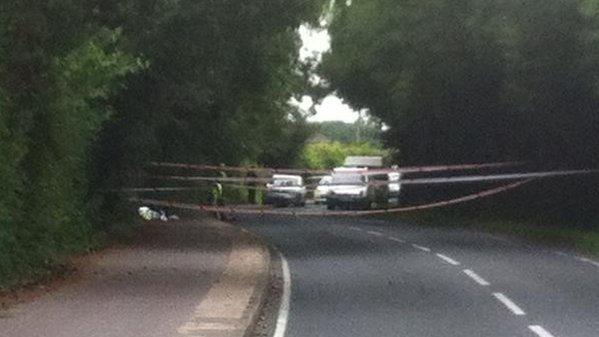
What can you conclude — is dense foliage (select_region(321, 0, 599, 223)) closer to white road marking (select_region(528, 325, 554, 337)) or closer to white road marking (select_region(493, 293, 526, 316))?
white road marking (select_region(493, 293, 526, 316))

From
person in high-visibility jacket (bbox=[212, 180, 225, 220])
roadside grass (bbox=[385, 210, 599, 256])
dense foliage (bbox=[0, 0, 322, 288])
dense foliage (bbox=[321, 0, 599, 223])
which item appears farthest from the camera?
person in high-visibility jacket (bbox=[212, 180, 225, 220])

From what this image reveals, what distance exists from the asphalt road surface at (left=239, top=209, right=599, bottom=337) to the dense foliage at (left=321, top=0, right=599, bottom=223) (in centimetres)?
429

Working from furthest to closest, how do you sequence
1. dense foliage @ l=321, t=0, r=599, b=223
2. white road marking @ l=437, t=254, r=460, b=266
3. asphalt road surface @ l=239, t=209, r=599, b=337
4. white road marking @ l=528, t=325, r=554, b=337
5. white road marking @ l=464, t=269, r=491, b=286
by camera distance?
dense foliage @ l=321, t=0, r=599, b=223, white road marking @ l=437, t=254, r=460, b=266, white road marking @ l=464, t=269, r=491, b=286, asphalt road surface @ l=239, t=209, r=599, b=337, white road marking @ l=528, t=325, r=554, b=337

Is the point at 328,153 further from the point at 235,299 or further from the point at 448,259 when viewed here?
the point at 235,299

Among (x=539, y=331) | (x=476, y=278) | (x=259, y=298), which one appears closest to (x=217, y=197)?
(x=476, y=278)

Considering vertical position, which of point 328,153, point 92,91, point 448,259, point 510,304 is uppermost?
point 328,153

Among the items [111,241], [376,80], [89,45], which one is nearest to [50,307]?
[89,45]

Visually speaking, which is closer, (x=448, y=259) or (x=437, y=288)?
(x=437, y=288)

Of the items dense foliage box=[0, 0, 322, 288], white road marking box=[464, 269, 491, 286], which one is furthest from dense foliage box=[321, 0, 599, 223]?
dense foliage box=[0, 0, 322, 288]

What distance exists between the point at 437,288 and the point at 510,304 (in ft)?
9.01

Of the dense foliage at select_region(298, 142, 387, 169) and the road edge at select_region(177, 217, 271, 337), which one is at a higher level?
the dense foliage at select_region(298, 142, 387, 169)

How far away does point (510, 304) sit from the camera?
1995cm

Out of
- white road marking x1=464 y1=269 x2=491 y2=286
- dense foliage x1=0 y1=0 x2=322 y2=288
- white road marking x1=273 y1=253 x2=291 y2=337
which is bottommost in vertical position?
white road marking x1=273 y1=253 x2=291 y2=337

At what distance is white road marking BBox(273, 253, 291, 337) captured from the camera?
1711cm
